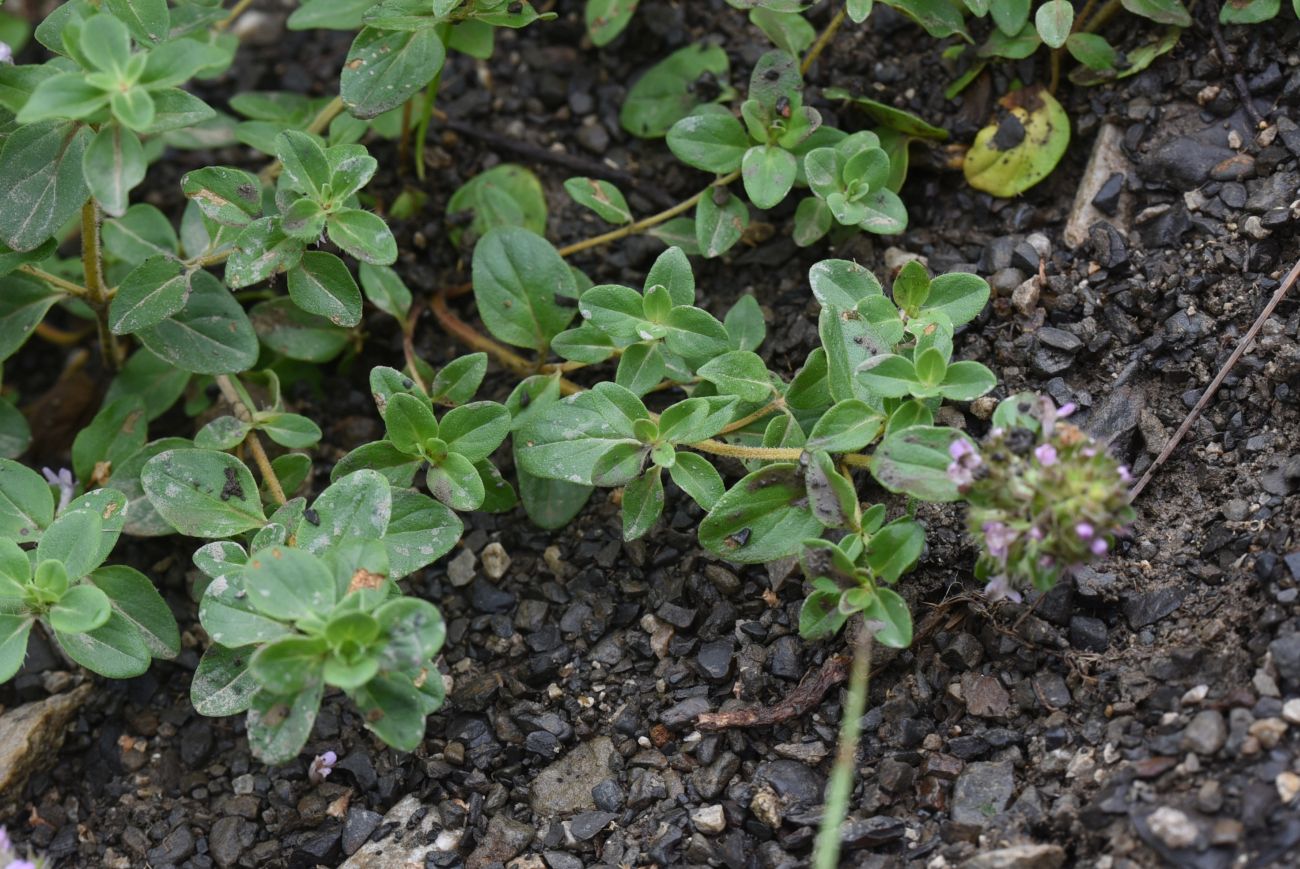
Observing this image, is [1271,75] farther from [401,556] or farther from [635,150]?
[401,556]

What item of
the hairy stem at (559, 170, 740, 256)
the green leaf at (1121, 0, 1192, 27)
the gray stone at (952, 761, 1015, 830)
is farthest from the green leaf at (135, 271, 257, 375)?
the green leaf at (1121, 0, 1192, 27)

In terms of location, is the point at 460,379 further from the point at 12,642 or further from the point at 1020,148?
the point at 1020,148

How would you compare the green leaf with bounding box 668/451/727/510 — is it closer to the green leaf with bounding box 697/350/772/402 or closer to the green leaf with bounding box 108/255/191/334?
the green leaf with bounding box 697/350/772/402

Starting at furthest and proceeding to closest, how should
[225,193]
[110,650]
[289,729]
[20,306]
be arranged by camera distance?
[20,306]
[225,193]
[110,650]
[289,729]

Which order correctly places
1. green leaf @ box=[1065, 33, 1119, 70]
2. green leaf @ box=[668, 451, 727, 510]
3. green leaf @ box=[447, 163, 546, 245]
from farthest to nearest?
green leaf @ box=[447, 163, 546, 245] < green leaf @ box=[1065, 33, 1119, 70] < green leaf @ box=[668, 451, 727, 510]

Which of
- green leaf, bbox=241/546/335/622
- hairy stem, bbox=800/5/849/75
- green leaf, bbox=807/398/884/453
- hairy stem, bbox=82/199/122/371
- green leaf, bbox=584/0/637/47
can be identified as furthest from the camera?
green leaf, bbox=584/0/637/47

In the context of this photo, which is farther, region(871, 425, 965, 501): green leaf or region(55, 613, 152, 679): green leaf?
region(55, 613, 152, 679): green leaf

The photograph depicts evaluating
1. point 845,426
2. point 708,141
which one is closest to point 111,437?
point 708,141

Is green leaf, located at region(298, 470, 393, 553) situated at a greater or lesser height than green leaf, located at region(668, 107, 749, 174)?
lesser
